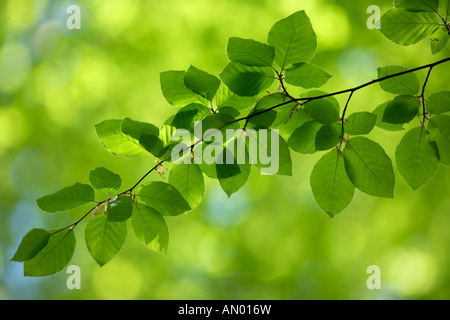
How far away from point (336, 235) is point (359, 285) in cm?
55

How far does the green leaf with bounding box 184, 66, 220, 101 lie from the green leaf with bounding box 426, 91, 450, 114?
1.28ft

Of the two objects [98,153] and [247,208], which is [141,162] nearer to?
[98,153]

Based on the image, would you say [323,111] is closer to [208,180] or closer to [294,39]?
[294,39]

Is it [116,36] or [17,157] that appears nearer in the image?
[17,157]

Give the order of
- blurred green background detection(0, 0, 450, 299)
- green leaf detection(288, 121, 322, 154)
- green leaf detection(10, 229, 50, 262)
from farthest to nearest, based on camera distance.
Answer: blurred green background detection(0, 0, 450, 299)
green leaf detection(288, 121, 322, 154)
green leaf detection(10, 229, 50, 262)

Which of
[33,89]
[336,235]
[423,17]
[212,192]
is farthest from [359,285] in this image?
[33,89]

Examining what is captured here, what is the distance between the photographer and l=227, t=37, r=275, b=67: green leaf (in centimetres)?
66

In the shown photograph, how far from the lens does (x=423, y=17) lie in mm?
757

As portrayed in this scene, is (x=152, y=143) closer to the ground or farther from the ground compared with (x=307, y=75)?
closer to the ground

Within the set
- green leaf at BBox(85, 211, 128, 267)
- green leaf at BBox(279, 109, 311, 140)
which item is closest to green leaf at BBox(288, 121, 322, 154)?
green leaf at BBox(279, 109, 311, 140)

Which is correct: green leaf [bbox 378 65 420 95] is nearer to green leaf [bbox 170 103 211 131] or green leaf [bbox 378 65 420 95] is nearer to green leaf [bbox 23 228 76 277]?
green leaf [bbox 170 103 211 131]

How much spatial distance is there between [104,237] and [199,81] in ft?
1.02

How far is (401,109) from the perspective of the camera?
0.71 m

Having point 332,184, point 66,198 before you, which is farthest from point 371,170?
point 66,198
